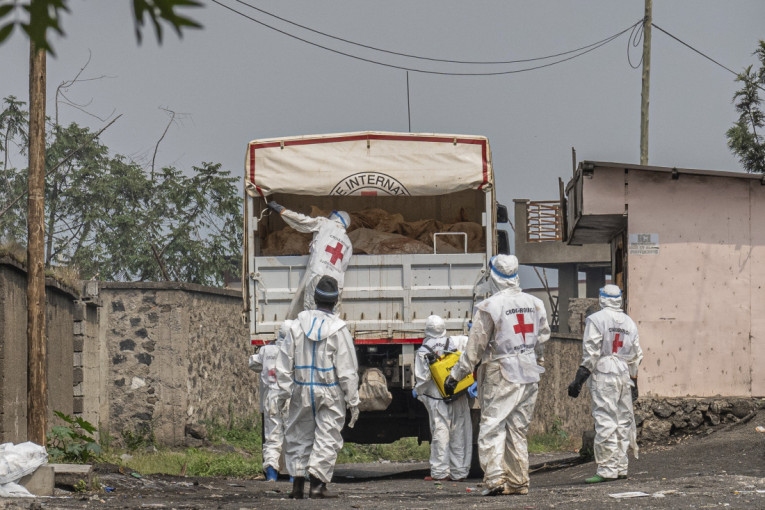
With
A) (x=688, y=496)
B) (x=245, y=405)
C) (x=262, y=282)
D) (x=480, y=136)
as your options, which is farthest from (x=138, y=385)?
(x=688, y=496)

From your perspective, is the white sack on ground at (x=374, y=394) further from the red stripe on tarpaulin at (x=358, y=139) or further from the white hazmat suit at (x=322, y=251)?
the red stripe on tarpaulin at (x=358, y=139)

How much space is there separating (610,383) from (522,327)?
6.04 feet

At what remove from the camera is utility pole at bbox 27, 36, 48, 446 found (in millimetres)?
10797

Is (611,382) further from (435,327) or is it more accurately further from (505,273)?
(435,327)

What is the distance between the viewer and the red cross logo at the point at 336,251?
1173 centimetres

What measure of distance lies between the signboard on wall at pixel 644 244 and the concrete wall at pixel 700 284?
0.05 m

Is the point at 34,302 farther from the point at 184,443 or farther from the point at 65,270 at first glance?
the point at 184,443

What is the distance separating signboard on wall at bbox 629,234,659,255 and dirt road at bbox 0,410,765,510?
226 centimetres

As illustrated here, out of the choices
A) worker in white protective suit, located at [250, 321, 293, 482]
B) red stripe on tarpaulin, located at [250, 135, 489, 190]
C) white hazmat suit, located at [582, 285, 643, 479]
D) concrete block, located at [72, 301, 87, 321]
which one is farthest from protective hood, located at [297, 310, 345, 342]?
concrete block, located at [72, 301, 87, 321]

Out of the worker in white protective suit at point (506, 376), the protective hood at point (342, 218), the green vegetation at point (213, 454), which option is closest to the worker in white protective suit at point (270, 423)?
the green vegetation at point (213, 454)

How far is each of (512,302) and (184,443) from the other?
32.2ft

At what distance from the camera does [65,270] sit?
570 inches

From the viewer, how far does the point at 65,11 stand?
157cm

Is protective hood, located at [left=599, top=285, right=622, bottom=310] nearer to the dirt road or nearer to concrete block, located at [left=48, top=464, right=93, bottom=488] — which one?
the dirt road
